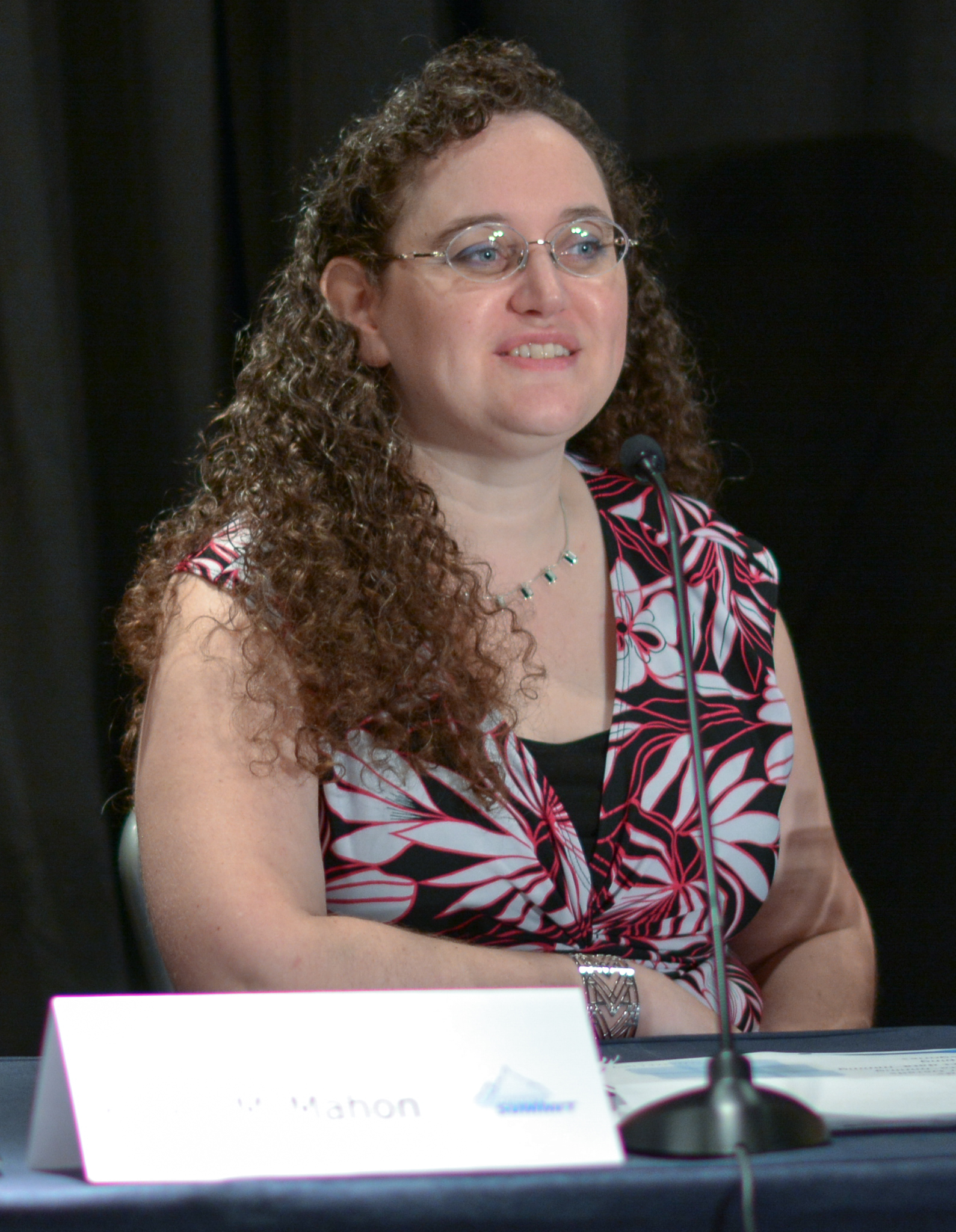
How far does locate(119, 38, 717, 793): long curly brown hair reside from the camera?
56.1 inches

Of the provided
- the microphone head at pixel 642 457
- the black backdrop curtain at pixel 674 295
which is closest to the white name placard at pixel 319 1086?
the microphone head at pixel 642 457

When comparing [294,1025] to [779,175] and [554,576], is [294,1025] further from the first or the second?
[779,175]

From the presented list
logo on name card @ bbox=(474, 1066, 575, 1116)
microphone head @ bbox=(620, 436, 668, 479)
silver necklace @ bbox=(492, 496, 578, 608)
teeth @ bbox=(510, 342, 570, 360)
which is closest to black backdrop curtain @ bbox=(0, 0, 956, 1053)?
silver necklace @ bbox=(492, 496, 578, 608)

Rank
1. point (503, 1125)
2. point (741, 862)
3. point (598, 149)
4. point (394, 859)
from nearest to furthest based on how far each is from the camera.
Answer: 1. point (503, 1125)
2. point (394, 859)
3. point (741, 862)
4. point (598, 149)

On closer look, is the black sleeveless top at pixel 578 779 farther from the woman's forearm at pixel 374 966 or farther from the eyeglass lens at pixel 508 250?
the eyeglass lens at pixel 508 250

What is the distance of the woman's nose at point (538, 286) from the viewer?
150 centimetres

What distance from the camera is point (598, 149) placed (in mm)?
1730

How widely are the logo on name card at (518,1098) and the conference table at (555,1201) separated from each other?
0.12 ft

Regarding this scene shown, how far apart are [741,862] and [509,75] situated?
994 millimetres

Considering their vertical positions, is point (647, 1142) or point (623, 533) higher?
point (623, 533)

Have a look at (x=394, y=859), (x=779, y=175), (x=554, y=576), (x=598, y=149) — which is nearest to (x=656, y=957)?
(x=394, y=859)

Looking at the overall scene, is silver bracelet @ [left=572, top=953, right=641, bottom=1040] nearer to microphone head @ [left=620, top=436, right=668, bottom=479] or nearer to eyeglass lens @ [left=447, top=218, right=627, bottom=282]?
microphone head @ [left=620, top=436, right=668, bottom=479]

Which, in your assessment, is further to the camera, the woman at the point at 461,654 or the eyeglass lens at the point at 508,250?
the eyeglass lens at the point at 508,250

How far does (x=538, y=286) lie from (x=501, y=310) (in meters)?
0.05
